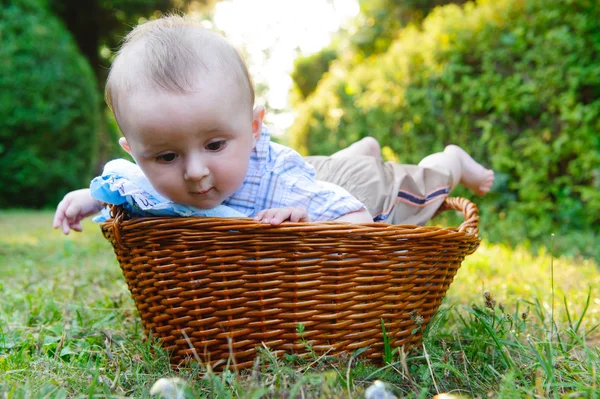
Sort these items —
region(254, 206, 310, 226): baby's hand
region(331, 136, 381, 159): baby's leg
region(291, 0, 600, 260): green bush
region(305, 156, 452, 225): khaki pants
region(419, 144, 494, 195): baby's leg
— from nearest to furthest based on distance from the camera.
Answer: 1. region(254, 206, 310, 226): baby's hand
2. region(305, 156, 452, 225): khaki pants
3. region(419, 144, 494, 195): baby's leg
4. region(331, 136, 381, 159): baby's leg
5. region(291, 0, 600, 260): green bush

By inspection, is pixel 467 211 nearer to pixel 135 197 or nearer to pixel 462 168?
pixel 462 168

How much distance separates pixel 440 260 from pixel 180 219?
731 mm

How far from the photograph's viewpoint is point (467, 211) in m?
1.83

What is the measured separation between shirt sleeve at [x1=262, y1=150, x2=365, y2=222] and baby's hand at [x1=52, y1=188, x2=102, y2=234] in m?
0.61

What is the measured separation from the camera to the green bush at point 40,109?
7.62 m

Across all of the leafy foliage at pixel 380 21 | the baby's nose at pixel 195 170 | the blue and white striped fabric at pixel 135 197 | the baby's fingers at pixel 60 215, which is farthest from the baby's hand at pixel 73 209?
the leafy foliage at pixel 380 21

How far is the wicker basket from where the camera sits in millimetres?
1286

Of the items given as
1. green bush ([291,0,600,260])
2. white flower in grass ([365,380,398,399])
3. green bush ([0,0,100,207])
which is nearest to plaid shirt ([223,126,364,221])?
white flower in grass ([365,380,398,399])

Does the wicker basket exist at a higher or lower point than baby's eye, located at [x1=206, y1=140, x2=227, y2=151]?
lower

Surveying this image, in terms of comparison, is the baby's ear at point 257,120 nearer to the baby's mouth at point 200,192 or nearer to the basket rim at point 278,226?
the baby's mouth at point 200,192

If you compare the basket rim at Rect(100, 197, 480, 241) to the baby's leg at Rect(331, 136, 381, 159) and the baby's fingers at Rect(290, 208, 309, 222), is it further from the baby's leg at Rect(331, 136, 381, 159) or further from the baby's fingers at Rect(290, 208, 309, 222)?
the baby's leg at Rect(331, 136, 381, 159)

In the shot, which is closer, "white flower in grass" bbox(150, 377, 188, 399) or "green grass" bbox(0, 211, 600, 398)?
"white flower in grass" bbox(150, 377, 188, 399)

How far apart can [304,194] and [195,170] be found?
0.39 meters

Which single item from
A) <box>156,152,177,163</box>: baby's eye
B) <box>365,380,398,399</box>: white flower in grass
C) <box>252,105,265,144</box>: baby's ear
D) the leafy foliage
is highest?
the leafy foliage
